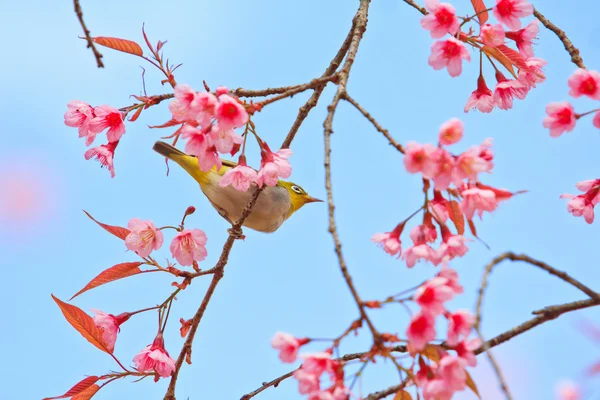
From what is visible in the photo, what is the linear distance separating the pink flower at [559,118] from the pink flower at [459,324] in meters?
1.38

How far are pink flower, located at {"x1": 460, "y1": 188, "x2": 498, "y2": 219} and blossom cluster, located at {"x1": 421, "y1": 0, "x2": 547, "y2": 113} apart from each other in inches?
30.9

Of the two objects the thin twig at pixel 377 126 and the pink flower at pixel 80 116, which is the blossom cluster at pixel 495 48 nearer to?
the thin twig at pixel 377 126

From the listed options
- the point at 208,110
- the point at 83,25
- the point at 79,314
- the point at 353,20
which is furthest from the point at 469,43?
the point at 79,314

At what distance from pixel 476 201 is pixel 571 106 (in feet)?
3.04

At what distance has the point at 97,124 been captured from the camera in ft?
12.3

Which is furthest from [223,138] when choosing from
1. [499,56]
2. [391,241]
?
[499,56]

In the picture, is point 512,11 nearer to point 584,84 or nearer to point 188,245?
point 584,84

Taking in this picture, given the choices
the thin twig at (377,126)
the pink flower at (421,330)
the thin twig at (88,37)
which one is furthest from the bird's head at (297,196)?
the pink flower at (421,330)

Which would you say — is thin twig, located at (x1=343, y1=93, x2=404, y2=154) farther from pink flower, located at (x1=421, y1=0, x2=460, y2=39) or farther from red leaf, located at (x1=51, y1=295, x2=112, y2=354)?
red leaf, located at (x1=51, y1=295, x2=112, y2=354)

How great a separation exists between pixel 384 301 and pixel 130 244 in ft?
6.21

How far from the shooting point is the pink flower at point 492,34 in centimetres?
357

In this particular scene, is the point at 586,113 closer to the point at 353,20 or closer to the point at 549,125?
the point at 549,125

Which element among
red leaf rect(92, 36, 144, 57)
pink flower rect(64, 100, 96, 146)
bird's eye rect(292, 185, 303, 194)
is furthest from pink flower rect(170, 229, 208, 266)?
bird's eye rect(292, 185, 303, 194)

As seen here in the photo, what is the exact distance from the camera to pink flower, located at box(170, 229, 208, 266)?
12.7 ft
